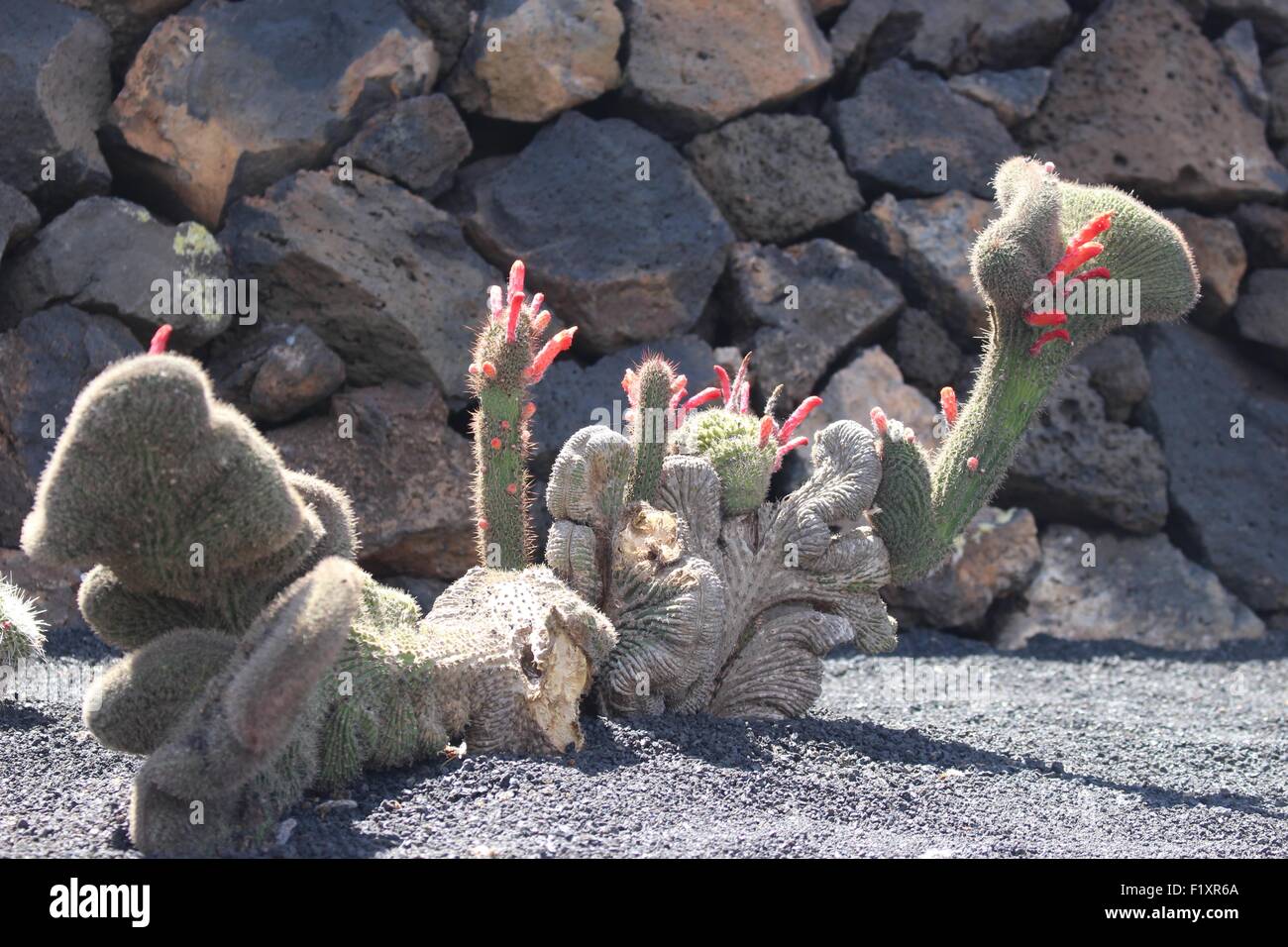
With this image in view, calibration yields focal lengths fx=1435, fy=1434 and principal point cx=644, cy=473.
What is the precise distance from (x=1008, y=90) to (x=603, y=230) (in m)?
2.27

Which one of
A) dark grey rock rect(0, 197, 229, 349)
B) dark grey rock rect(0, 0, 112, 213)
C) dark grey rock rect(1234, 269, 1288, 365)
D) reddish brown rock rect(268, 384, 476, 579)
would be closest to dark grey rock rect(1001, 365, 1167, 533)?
dark grey rock rect(1234, 269, 1288, 365)

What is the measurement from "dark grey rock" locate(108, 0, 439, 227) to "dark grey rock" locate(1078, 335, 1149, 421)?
333 centimetres

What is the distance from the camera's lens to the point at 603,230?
19.3 ft

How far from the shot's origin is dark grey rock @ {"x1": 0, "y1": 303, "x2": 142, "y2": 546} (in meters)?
4.98

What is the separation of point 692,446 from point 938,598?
2.38 meters

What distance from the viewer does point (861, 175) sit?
21.6 ft

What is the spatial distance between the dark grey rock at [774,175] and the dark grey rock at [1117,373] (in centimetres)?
130

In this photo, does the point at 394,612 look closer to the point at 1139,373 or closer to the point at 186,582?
the point at 186,582

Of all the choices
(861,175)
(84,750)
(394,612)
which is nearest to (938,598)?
(861,175)

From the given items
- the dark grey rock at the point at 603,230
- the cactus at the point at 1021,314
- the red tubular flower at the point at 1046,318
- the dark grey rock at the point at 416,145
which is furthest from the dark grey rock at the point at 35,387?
the red tubular flower at the point at 1046,318

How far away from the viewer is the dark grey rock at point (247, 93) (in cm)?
538

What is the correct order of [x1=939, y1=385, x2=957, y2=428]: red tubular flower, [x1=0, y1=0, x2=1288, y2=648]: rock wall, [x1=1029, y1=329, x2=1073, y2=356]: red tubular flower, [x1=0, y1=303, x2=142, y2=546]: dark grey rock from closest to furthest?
[x1=1029, y1=329, x2=1073, y2=356]: red tubular flower
[x1=939, y1=385, x2=957, y2=428]: red tubular flower
[x1=0, y1=303, x2=142, y2=546]: dark grey rock
[x1=0, y1=0, x2=1288, y2=648]: rock wall

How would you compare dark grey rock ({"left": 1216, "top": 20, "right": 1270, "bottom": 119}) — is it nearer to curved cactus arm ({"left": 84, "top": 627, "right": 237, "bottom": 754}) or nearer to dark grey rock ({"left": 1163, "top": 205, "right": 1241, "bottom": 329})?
dark grey rock ({"left": 1163, "top": 205, "right": 1241, "bottom": 329})

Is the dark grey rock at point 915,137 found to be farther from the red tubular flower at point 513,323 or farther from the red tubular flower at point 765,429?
the red tubular flower at point 513,323
